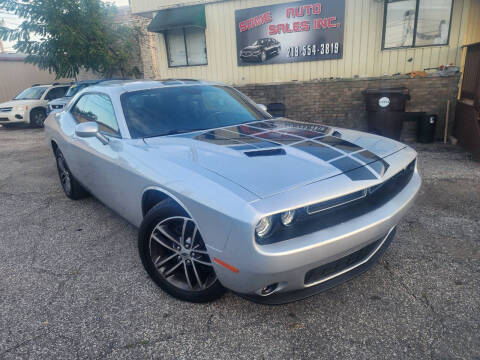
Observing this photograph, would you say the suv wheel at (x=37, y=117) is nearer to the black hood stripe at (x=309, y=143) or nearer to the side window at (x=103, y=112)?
the side window at (x=103, y=112)

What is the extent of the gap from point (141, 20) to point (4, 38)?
548 centimetres

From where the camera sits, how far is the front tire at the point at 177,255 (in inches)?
86.7

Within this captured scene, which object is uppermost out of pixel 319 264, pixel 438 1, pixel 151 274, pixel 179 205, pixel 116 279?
pixel 438 1

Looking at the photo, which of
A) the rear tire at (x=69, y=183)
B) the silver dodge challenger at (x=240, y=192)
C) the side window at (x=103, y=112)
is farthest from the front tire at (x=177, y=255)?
the rear tire at (x=69, y=183)

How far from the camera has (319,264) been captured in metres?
1.88

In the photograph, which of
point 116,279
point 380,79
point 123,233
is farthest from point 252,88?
point 116,279

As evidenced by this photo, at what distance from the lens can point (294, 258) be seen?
1.77 meters

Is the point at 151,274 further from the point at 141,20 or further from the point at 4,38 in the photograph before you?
the point at 141,20

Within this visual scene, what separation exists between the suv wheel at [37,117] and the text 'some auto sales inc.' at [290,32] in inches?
307

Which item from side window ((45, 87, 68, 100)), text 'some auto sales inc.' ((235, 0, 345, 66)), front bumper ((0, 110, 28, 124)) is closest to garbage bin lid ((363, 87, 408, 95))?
text 'some auto sales inc.' ((235, 0, 345, 66))

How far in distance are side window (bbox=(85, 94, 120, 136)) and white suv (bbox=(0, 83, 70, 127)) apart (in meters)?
10.0

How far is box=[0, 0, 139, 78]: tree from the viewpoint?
472 inches

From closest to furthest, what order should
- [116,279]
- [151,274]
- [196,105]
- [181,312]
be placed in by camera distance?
[181,312], [151,274], [116,279], [196,105]

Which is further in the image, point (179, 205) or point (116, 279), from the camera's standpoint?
point (116, 279)
